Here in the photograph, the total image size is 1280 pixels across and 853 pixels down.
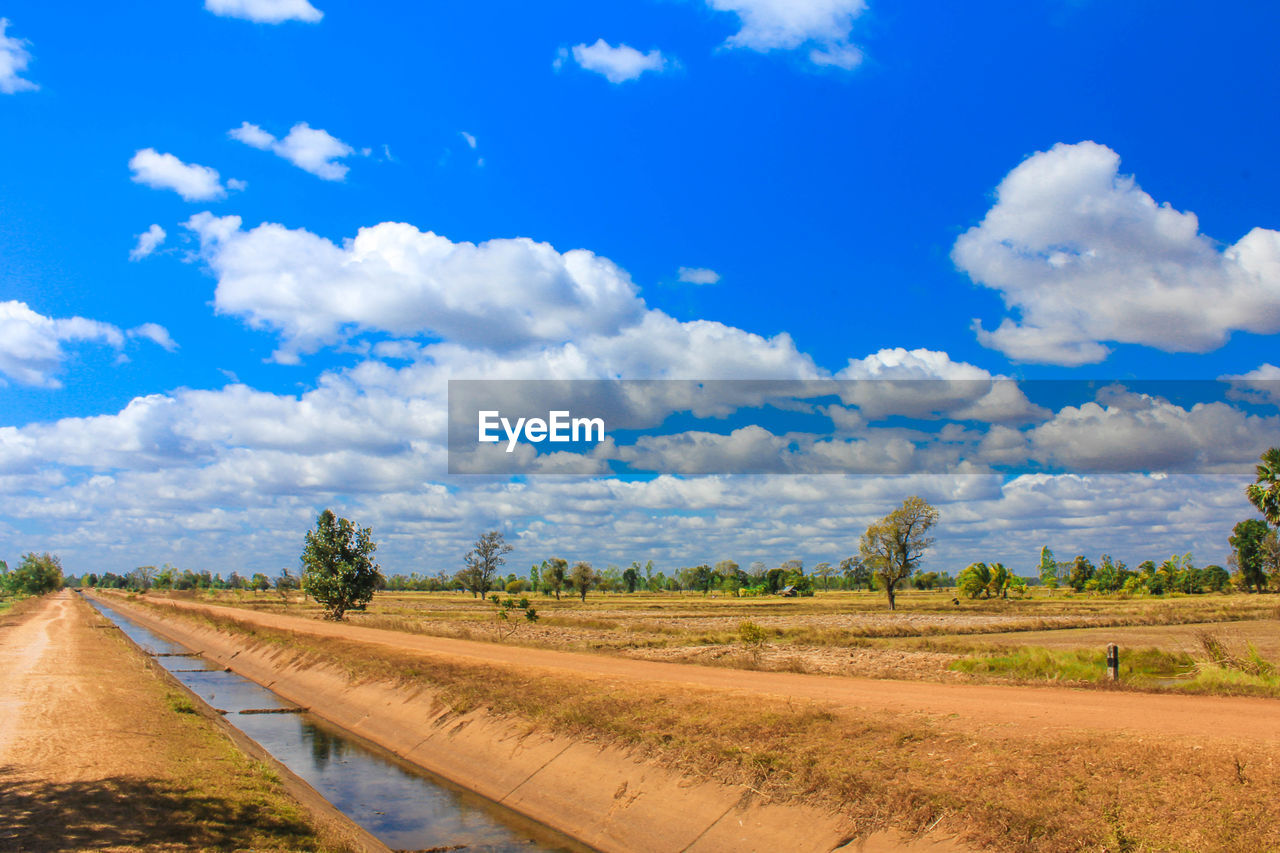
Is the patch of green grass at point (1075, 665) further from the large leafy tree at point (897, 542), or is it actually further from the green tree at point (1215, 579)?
the green tree at point (1215, 579)

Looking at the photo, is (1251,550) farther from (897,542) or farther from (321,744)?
(321,744)

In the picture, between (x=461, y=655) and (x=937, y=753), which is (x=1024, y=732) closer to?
(x=937, y=753)

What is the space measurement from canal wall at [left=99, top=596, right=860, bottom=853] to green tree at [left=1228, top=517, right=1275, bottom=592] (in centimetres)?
14834

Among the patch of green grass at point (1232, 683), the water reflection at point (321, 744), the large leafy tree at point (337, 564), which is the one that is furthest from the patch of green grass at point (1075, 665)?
the large leafy tree at point (337, 564)

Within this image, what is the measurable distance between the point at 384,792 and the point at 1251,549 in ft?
502

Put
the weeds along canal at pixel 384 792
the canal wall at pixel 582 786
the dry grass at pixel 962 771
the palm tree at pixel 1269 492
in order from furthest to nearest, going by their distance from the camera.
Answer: the palm tree at pixel 1269 492 → the weeds along canal at pixel 384 792 → the canal wall at pixel 582 786 → the dry grass at pixel 962 771

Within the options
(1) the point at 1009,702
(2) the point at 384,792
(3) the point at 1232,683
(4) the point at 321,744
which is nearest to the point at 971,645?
(3) the point at 1232,683

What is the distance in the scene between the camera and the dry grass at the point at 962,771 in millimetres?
11477

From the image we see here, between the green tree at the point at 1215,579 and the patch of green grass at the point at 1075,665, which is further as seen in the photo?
the green tree at the point at 1215,579

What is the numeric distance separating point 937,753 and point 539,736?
1189 centimetres

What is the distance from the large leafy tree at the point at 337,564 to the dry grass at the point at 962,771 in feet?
191

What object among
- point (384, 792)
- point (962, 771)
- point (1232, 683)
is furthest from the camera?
point (1232, 683)

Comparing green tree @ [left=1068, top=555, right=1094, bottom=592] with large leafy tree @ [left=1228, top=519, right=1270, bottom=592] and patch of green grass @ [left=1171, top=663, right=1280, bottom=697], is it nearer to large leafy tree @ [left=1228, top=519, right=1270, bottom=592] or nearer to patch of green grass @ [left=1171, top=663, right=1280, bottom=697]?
large leafy tree @ [left=1228, top=519, right=1270, bottom=592]

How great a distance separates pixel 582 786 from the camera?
19469 millimetres
